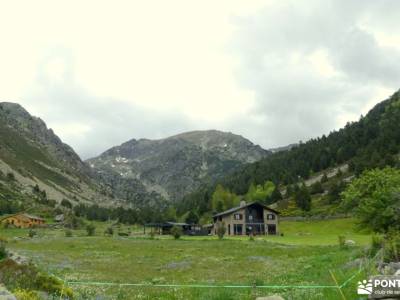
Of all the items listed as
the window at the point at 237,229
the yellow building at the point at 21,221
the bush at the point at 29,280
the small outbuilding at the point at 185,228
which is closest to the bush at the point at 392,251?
the bush at the point at 29,280

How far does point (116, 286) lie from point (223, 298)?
34.3ft

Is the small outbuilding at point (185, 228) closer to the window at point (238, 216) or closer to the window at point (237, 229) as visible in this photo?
the window at point (237, 229)

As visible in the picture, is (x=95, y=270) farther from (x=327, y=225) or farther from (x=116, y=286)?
(x=327, y=225)

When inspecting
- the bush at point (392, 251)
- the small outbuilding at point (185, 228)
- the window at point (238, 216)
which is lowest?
the small outbuilding at point (185, 228)

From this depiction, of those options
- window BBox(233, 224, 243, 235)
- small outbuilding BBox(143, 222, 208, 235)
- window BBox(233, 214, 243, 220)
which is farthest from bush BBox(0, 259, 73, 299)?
small outbuilding BBox(143, 222, 208, 235)

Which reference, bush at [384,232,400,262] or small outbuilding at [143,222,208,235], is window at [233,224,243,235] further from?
bush at [384,232,400,262]

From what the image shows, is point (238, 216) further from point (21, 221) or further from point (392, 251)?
point (392, 251)

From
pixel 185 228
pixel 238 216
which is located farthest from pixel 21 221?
pixel 238 216

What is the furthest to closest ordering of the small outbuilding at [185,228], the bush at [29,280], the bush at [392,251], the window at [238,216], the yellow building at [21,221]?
the yellow building at [21,221]
the small outbuilding at [185,228]
the window at [238,216]
the bush at [392,251]
the bush at [29,280]

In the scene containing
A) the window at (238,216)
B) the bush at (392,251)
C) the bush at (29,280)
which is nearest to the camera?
the bush at (29,280)

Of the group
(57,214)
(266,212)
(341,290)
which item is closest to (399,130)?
(266,212)

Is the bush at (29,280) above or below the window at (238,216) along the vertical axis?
below

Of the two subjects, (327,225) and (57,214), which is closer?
(327,225)

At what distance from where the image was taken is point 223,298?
691 inches
